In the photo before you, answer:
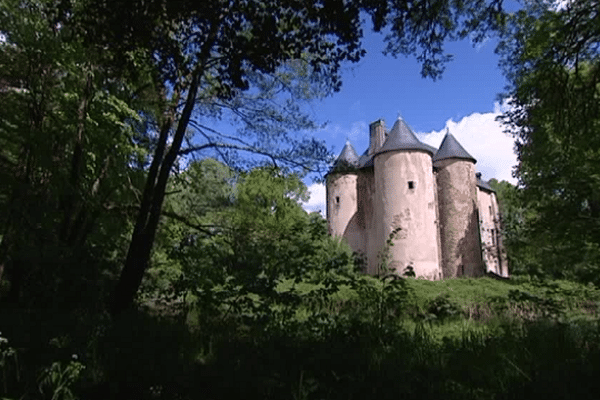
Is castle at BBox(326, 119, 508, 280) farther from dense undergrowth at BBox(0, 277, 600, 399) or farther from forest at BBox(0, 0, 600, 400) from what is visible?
dense undergrowth at BBox(0, 277, 600, 399)

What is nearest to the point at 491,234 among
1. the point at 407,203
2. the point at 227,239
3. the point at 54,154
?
the point at 407,203

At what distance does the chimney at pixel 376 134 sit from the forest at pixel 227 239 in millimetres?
19531

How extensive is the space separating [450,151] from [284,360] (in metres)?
27.3

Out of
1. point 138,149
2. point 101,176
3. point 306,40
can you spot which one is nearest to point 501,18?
point 306,40

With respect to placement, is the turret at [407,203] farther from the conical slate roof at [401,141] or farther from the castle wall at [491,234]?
the castle wall at [491,234]

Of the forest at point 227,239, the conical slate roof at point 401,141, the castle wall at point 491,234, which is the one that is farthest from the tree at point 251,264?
the castle wall at point 491,234

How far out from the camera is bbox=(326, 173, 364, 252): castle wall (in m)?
27.9

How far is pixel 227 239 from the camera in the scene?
720 cm

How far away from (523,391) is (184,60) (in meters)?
4.50

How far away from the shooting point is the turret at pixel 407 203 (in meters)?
24.3

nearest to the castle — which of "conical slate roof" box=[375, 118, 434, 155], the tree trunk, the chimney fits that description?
"conical slate roof" box=[375, 118, 434, 155]

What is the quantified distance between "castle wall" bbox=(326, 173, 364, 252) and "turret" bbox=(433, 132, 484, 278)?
565 centimetres

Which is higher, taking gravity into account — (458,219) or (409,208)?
(409,208)

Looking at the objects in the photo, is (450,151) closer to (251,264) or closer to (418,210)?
→ (418,210)
